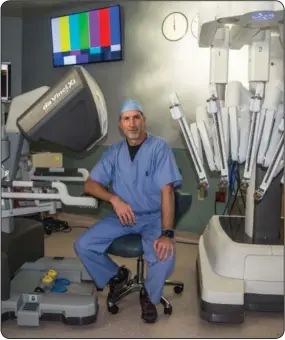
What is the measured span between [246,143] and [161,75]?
6.03 ft

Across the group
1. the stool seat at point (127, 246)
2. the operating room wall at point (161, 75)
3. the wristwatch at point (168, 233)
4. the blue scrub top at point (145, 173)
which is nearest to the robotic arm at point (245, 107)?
the blue scrub top at point (145, 173)

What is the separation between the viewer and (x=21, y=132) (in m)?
2.25

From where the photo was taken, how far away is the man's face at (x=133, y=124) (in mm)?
2381

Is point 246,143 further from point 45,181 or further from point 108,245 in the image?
point 45,181

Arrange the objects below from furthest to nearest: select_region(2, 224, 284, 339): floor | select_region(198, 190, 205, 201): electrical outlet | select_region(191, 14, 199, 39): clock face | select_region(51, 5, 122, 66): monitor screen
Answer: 1. select_region(51, 5, 122, 66): monitor screen
2. select_region(198, 190, 205, 201): electrical outlet
3. select_region(191, 14, 199, 39): clock face
4. select_region(2, 224, 284, 339): floor

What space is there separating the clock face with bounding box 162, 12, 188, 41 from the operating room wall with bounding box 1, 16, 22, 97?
2019 millimetres

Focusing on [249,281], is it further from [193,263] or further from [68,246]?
[68,246]

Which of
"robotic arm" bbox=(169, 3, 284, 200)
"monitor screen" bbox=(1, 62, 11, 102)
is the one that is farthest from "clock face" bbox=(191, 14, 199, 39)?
"monitor screen" bbox=(1, 62, 11, 102)

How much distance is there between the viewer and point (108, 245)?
2344mm

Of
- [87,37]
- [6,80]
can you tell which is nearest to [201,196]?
[87,37]

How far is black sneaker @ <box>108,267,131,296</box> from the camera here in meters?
2.49

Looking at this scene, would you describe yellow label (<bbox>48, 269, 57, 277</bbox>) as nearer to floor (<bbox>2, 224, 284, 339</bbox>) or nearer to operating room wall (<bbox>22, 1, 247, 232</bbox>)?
floor (<bbox>2, 224, 284, 339</bbox>)

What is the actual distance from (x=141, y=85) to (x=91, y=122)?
7.23 feet

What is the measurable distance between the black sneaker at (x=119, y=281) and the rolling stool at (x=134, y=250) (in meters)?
0.03
